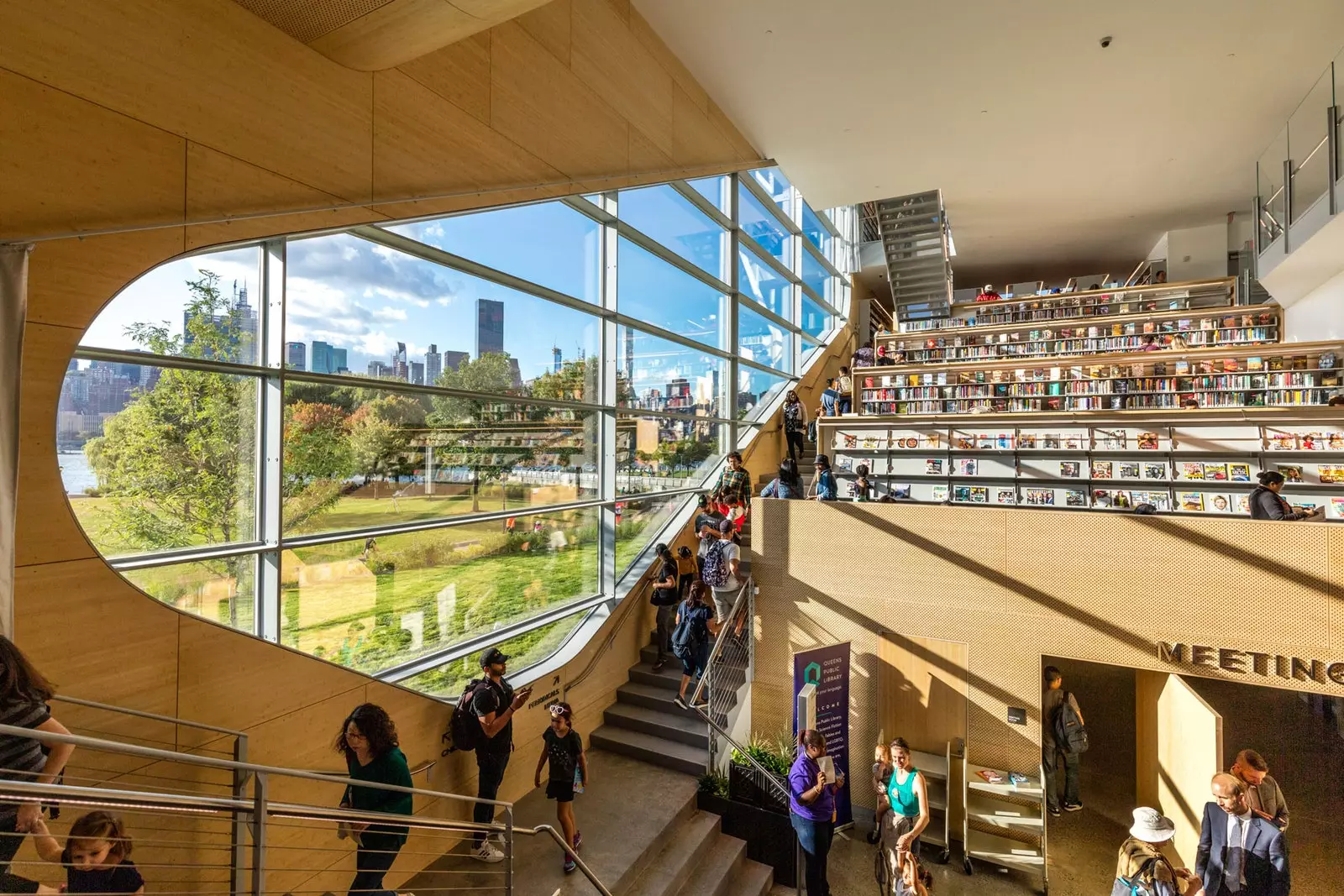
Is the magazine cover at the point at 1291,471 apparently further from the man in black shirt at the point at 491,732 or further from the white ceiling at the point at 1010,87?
the man in black shirt at the point at 491,732

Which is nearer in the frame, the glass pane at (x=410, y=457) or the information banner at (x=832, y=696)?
the glass pane at (x=410, y=457)

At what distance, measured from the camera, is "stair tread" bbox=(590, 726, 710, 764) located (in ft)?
19.6

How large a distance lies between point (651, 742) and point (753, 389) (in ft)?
23.1

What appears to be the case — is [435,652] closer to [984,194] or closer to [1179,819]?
[1179,819]

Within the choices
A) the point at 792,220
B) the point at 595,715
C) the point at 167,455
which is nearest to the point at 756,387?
the point at 792,220

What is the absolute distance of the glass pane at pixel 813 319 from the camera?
14.5 m

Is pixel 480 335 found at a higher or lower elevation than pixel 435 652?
higher

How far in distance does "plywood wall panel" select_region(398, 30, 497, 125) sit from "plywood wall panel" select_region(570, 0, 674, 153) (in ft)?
4.35

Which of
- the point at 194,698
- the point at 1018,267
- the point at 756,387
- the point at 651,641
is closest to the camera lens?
the point at 194,698

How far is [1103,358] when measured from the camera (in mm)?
8617

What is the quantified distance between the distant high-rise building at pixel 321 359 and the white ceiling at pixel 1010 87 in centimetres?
551

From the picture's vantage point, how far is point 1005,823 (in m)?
5.48

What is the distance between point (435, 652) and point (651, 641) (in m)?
3.17

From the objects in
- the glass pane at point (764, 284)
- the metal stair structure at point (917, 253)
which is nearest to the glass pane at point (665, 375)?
the glass pane at point (764, 284)
